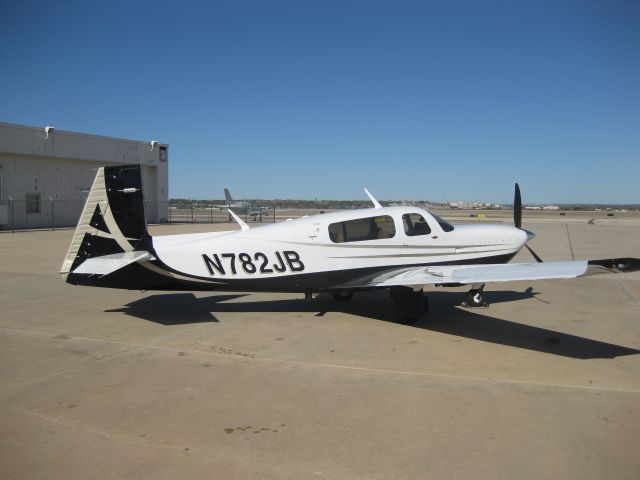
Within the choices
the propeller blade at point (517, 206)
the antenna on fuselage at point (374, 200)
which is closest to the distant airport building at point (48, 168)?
the antenna on fuselage at point (374, 200)

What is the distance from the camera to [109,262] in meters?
7.92

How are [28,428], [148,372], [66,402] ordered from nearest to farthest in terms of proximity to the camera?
1. [28,428]
2. [66,402]
3. [148,372]

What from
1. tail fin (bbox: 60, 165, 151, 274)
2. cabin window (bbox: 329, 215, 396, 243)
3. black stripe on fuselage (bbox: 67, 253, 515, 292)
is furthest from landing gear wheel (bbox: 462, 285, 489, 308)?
tail fin (bbox: 60, 165, 151, 274)

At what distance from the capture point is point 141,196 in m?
8.55

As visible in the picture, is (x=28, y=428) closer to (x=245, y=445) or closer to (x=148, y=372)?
(x=148, y=372)

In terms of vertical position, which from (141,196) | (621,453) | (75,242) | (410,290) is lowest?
(621,453)

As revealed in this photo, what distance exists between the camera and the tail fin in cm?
839

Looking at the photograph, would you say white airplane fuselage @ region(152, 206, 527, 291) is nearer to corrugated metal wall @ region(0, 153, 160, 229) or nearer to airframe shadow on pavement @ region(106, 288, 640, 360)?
airframe shadow on pavement @ region(106, 288, 640, 360)

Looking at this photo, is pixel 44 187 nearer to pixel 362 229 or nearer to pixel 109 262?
pixel 109 262

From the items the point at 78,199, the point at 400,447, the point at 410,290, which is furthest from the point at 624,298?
the point at 78,199

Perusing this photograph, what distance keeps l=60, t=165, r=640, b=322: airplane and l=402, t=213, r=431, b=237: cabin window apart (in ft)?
0.07

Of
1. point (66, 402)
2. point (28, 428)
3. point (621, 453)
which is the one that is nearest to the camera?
point (621, 453)

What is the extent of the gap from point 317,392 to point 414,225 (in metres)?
4.57

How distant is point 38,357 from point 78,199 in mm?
35022
